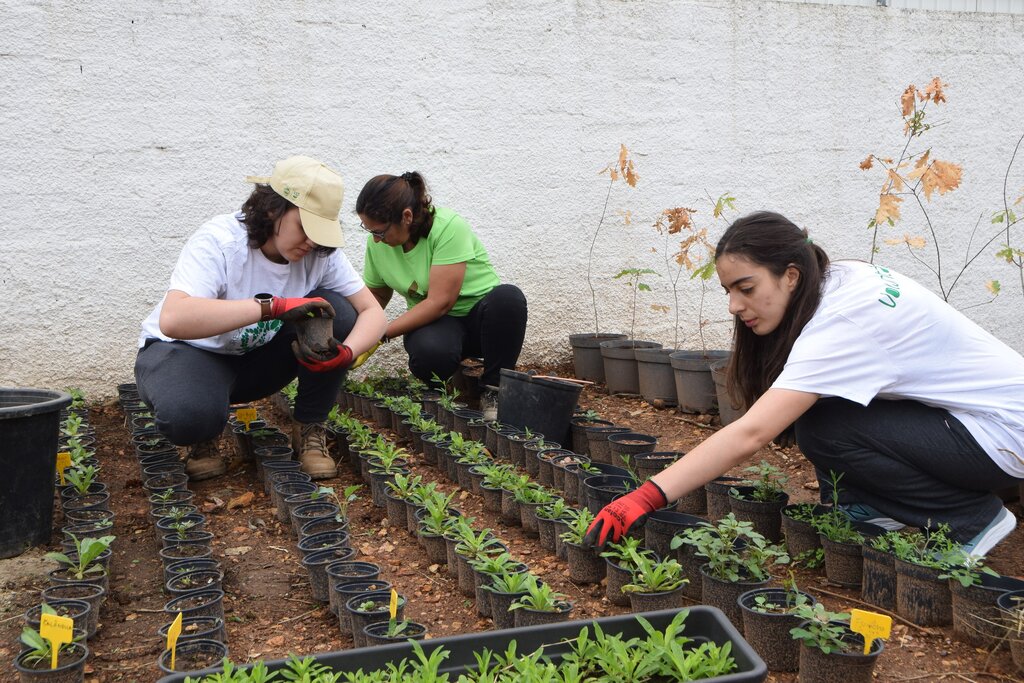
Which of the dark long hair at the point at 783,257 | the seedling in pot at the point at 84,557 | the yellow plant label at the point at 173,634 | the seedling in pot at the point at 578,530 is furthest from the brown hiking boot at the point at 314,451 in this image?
the dark long hair at the point at 783,257

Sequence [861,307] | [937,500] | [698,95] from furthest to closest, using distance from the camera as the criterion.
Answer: [698,95], [937,500], [861,307]

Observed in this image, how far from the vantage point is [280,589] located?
9.56 ft

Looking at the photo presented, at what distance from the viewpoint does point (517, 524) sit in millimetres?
3436

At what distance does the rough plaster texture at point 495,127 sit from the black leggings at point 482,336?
0.96 m

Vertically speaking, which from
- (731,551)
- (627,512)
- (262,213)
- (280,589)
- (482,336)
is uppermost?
(262,213)

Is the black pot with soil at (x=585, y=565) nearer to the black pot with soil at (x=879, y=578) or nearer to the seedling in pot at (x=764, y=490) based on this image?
the seedling in pot at (x=764, y=490)

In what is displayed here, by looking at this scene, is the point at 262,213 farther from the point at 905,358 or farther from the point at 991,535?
the point at 991,535

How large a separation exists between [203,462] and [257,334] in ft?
2.09

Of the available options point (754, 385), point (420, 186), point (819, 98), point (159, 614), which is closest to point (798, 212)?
point (819, 98)

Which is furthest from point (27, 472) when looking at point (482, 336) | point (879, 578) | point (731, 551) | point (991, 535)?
point (991, 535)

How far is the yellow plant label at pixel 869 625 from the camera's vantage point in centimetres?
208

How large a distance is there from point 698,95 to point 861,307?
3809 mm

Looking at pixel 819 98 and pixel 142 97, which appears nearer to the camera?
pixel 142 97

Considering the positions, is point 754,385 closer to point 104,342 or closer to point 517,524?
point 517,524
